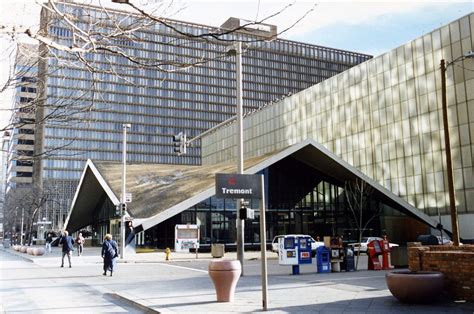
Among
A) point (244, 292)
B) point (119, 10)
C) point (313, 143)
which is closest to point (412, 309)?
point (244, 292)

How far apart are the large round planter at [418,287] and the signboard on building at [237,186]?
3.69m

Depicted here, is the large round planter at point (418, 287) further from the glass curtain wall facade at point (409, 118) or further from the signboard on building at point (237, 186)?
the glass curtain wall facade at point (409, 118)

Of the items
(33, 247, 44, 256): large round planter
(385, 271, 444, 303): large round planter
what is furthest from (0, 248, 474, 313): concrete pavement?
(33, 247, 44, 256): large round planter

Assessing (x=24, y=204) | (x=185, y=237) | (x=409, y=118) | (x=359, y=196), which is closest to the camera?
(x=185, y=237)

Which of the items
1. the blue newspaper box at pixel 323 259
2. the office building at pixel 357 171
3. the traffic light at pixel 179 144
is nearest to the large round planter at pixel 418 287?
the blue newspaper box at pixel 323 259

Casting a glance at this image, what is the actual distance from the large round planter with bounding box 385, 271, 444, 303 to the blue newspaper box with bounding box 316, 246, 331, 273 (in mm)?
9648

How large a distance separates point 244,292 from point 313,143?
29.2m

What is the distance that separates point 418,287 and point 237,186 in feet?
14.9

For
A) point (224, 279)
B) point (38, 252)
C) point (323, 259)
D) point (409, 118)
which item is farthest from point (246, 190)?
point (409, 118)

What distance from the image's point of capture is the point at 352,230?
162ft

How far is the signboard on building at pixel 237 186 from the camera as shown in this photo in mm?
11016

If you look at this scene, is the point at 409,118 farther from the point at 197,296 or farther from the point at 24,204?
the point at 24,204

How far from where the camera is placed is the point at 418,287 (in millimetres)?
11195

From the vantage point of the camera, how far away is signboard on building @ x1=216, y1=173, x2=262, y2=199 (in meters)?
11.0
